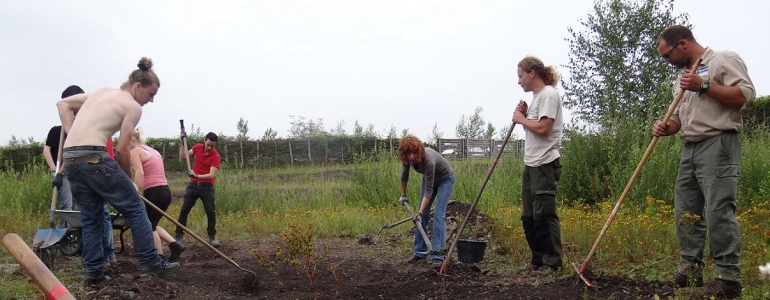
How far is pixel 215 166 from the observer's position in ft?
24.0

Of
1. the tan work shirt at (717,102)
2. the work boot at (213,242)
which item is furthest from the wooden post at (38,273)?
the work boot at (213,242)

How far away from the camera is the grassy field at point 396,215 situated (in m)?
5.07

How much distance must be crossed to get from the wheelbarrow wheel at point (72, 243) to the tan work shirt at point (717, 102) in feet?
16.3

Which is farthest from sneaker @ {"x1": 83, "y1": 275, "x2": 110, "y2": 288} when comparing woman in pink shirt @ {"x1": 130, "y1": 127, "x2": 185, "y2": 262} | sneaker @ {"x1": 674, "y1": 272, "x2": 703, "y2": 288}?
sneaker @ {"x1": 674, "y1": 272, "x2": 703, "y2": 288}

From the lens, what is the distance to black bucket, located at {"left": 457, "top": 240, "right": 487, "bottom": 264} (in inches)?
234

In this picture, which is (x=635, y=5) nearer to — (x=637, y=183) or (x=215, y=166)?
(x=637, y=183)

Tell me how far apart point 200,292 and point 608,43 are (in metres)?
20.2

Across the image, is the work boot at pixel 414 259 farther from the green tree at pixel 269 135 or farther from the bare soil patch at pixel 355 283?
the green tree at pixel 269 135

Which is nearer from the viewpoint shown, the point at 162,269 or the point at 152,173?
the point at 162,269

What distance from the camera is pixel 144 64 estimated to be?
4809 mm

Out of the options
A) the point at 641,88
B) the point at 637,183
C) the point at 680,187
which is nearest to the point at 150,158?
the point at 680,187

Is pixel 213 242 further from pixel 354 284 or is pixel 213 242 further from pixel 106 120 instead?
pixel 106 120

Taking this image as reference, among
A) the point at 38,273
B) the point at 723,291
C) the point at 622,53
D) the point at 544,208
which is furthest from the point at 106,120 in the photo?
the point at 622,53

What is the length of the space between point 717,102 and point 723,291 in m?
1.16
